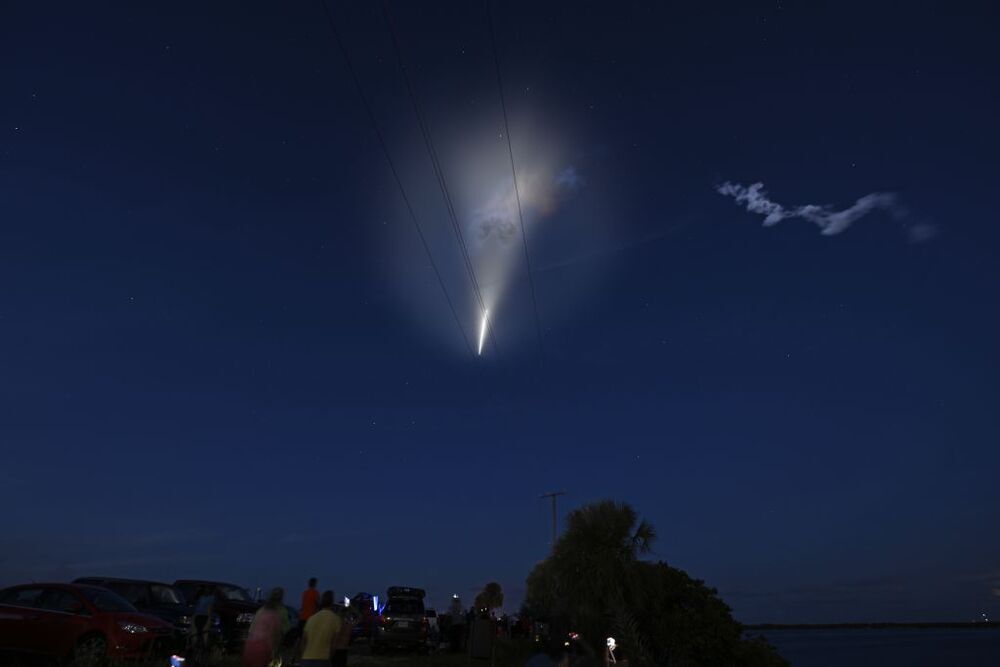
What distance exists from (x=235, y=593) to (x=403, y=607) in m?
6.53

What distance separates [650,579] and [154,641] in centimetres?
2129

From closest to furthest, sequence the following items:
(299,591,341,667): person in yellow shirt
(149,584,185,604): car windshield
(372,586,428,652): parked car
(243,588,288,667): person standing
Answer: (299,591,341,667): person in yellow shirt
(243,588,288,667): person standing
(149,584,185,604): car windshield
(372,586,428,652): parked car

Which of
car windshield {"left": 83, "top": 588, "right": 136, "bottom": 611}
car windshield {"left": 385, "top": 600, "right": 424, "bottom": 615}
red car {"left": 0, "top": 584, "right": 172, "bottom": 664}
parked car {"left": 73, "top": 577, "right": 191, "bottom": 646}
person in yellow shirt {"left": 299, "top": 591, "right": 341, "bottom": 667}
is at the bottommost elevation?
person in yellow shirt {"left": 299, "top": 591, "right": 341, "bottom": 667}

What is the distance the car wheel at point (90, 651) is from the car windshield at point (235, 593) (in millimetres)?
6821

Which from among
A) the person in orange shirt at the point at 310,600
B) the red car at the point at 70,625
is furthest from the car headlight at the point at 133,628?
the person in orange shirt at the point at 310,600

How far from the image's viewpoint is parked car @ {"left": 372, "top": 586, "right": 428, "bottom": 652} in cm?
2525

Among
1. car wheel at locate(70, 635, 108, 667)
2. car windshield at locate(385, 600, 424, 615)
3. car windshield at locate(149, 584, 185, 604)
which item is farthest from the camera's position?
car windshield at locate(385, 600, 424, 615)

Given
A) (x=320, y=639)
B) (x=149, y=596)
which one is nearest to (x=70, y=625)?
(x=149, y=596)

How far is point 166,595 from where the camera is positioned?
802 inches

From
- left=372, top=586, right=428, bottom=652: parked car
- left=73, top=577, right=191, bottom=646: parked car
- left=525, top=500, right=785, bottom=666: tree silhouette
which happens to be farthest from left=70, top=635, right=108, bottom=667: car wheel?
left=525, top=500, right=785, bottom=666: tree silhouette

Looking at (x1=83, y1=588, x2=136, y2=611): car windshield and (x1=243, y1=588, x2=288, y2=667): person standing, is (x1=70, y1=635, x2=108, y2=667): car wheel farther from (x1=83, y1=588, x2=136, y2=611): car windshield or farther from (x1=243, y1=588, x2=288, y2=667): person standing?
(x1=243, y1=588, x2=288, y2=667): person standing

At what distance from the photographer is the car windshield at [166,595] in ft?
66.1

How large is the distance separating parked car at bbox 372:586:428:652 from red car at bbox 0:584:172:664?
449 inches

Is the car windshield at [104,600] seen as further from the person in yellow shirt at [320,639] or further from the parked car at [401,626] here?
the parked car at [401,626]
